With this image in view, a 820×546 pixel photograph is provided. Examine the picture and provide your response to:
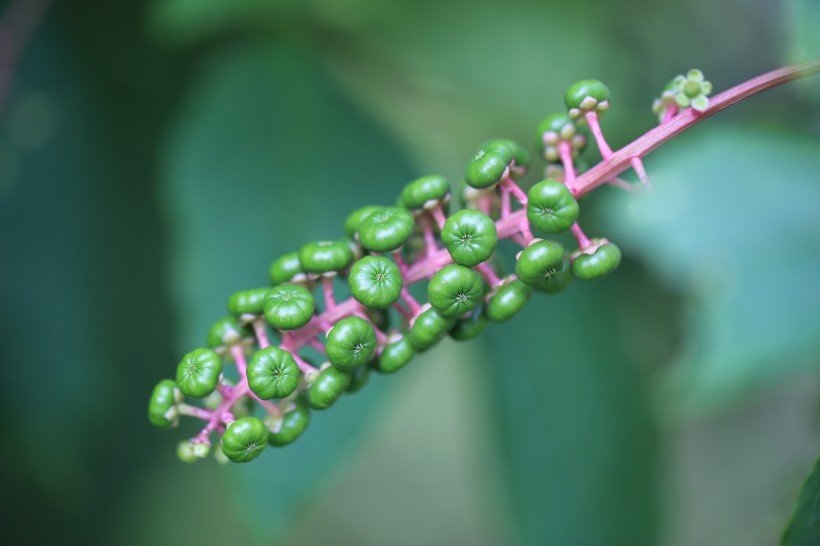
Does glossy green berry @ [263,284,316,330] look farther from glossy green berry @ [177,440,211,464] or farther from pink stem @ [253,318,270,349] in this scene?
glossy green berry @ [177,440,211,464]

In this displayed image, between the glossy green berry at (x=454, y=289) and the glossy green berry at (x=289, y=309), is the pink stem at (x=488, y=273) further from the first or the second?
the glossy green berry at (x=289, y=309)

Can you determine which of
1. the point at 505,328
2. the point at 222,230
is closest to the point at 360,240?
the point at 222,230

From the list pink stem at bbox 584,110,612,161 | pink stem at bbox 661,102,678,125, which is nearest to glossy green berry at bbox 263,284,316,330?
pink stem at bbox 584,110,612,161

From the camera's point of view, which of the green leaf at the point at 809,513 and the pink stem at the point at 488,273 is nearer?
the green leaf at the point at 809,513

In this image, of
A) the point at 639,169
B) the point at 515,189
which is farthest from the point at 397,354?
the point at 639,169

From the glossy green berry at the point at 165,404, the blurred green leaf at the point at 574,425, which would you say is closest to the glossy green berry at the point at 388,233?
the glossy green berry at the point at 165,404

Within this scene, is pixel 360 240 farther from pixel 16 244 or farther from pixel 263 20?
pixel 16 244
